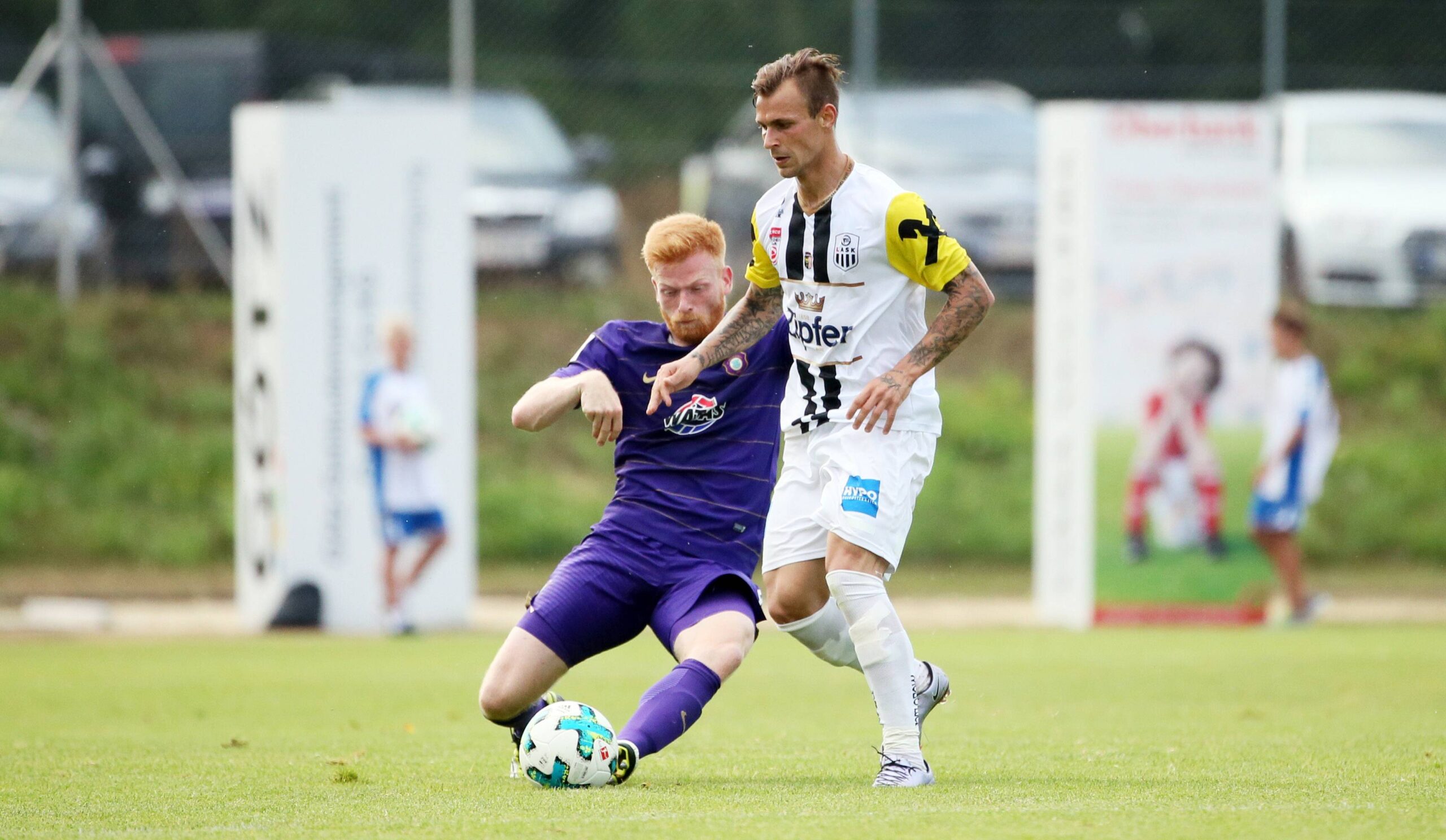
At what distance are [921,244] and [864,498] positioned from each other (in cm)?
79

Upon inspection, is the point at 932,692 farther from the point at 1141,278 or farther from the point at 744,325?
the point at 1141,278

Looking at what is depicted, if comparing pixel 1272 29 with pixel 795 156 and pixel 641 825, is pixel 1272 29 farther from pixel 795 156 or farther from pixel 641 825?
pixel 641 825

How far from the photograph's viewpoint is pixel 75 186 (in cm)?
1672

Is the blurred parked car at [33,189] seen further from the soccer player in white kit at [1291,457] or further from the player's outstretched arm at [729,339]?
the player's outstretched arm at [729,339]

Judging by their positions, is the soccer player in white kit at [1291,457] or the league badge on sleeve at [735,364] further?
the soccer player in white kit at [1291,457]

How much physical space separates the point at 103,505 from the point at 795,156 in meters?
12.5

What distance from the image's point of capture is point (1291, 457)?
13.3m

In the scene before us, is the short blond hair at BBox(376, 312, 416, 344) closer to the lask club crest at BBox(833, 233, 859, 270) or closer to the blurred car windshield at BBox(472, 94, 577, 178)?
the blurred car windshield at BBox(472, 94, 577, 178)

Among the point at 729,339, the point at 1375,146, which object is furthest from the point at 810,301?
the point at 1375,146

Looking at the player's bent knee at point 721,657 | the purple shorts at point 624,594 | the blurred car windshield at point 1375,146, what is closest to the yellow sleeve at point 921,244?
the purple shorts at point 624,594

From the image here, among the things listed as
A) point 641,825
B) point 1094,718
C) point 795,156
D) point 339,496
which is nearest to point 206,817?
point 641,825

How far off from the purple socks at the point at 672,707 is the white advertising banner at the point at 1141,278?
27.0 feet

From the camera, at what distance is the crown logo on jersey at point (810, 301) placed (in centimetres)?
575

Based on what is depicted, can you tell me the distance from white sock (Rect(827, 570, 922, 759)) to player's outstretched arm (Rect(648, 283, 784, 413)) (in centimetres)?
78
